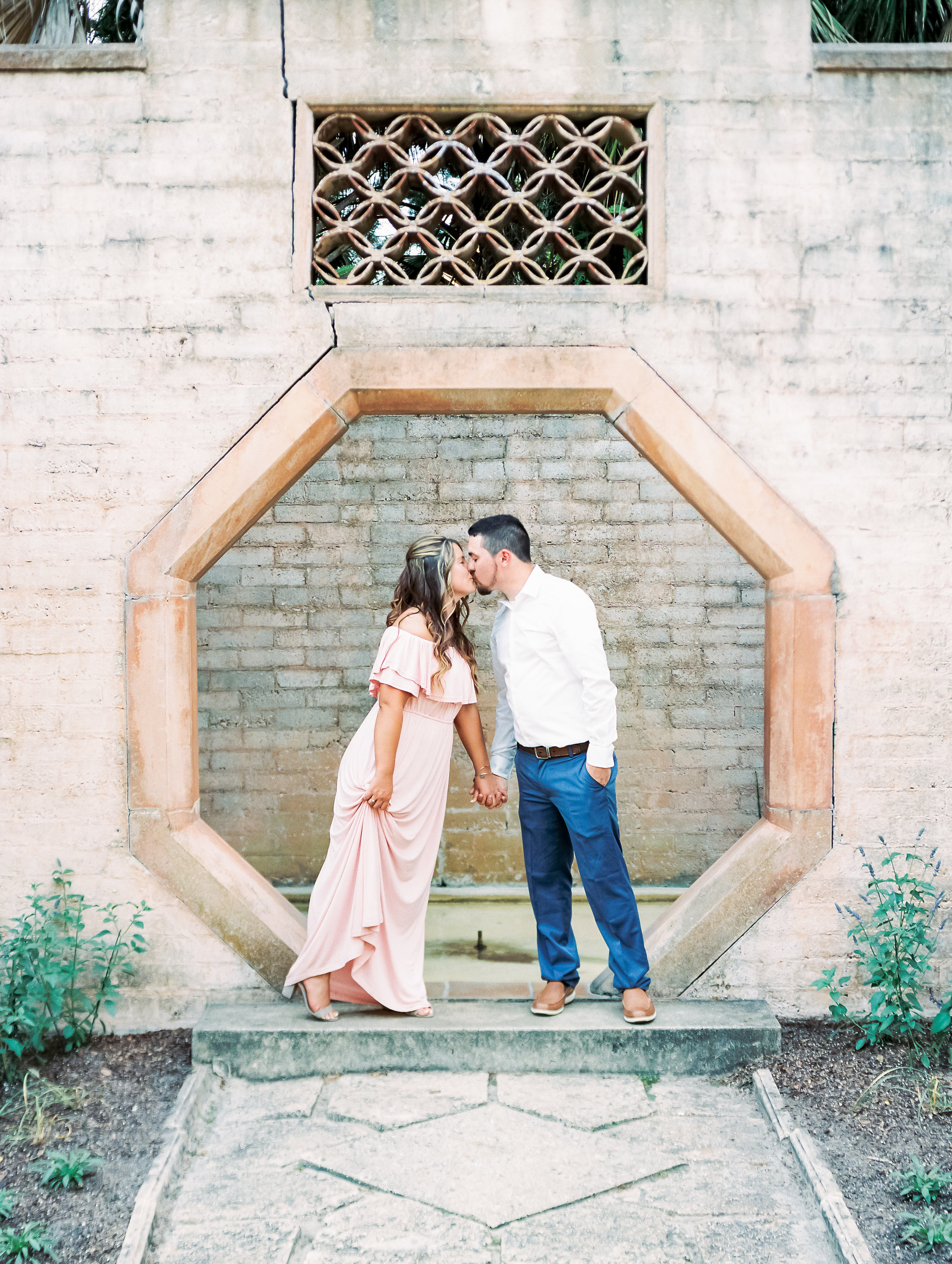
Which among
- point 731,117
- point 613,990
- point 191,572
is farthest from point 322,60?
point 613,990

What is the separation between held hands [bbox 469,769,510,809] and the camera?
3787mm

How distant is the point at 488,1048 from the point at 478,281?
2677mm

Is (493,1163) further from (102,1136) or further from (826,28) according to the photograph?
(826,28)

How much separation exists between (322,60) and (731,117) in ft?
4.75

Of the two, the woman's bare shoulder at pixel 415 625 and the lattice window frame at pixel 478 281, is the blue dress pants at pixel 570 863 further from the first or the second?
the lattice window frame at pixel 478 281

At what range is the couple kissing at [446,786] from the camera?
3549mm

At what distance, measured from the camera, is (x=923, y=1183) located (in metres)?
2.74

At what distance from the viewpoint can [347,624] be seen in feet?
19.4

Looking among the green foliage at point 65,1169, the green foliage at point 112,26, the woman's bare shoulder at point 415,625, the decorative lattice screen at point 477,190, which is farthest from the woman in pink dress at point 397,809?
the green foliage at point 112,26

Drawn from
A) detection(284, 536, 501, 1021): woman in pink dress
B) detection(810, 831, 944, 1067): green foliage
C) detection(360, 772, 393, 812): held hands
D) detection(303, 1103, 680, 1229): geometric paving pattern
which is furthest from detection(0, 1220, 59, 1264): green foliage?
detection(810, 831, 944, 1067): green foliage

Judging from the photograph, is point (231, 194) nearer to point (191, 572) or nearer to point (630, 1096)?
point (191, 572)

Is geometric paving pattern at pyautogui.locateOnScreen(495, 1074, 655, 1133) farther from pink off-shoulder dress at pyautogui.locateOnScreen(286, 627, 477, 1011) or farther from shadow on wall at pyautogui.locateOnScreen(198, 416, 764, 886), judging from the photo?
shadow on wall at pyautogui.locateOnScreen(198, 416, 764, 886)

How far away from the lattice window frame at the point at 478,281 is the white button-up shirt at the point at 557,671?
1030 mm

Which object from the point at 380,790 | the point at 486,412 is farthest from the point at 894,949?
the point at 486,412
